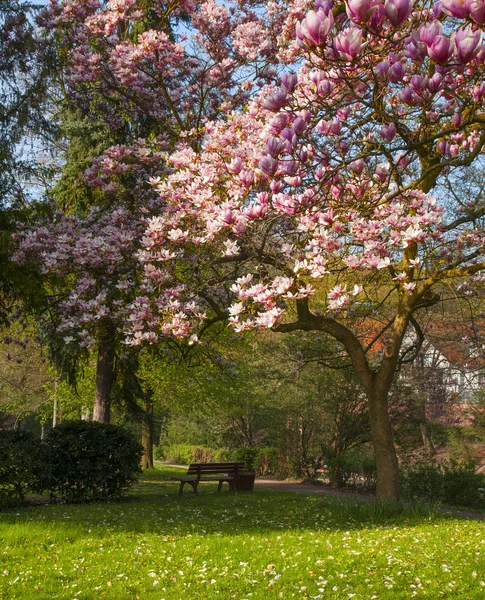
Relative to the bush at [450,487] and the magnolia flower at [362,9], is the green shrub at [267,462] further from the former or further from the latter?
the magnolia flower at [362,9]

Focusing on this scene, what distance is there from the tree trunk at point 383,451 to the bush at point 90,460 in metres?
4.65

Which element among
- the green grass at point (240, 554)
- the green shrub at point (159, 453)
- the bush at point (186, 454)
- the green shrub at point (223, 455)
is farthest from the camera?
the green shrub at point (159, 453)

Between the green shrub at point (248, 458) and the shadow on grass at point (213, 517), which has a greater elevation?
the green shrub at point (248, 458)

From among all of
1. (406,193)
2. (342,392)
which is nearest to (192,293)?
(406,193)

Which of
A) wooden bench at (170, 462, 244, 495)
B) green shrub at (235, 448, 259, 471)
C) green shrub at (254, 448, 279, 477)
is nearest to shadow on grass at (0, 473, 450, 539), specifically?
wooden bench at (170, 462, 244, 495)

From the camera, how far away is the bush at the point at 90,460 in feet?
34.9

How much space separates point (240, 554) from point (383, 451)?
14.2 ft

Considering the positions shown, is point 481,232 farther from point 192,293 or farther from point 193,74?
point 193,74

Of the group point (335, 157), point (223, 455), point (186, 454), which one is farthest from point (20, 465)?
point (186, 454)

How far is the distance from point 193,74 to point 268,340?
1118cm

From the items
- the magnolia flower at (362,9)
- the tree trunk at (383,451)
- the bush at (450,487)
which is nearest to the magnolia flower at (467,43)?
the magnolia flower at (362,9)

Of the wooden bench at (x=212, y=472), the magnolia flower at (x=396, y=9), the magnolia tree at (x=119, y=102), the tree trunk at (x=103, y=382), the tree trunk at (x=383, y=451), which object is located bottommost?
the wooden bench at (x=212, y=472)

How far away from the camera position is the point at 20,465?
32.1 feet

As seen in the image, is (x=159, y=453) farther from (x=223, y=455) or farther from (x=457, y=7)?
(x=457, y=7)
